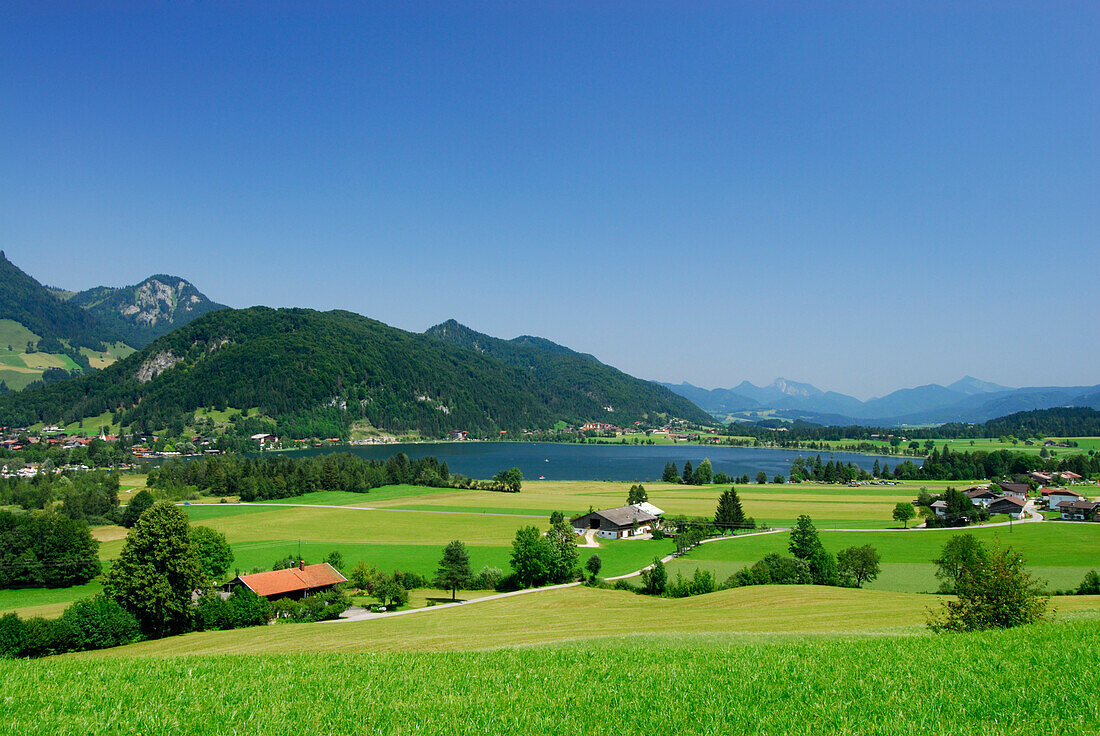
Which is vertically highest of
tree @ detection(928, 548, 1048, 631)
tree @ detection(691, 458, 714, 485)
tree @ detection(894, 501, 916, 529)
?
tree @ detection(928, 548, 1048, 631)

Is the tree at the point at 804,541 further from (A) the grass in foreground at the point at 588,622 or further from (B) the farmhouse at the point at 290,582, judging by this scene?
(B) the farmhouse at the point at 290,582

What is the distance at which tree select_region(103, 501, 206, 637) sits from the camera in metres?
32.5

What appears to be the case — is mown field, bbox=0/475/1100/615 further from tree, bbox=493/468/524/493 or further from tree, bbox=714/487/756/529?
tree, bbox=714/487/756/529

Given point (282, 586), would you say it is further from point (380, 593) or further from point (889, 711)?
point (889, 711)

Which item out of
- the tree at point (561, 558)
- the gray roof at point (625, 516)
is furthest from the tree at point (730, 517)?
the tree at point (561, 558)

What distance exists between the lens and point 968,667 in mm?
9227

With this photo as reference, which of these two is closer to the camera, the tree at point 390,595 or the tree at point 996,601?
the tree at point 996,601

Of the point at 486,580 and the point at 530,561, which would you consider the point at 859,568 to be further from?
the point at 486,580

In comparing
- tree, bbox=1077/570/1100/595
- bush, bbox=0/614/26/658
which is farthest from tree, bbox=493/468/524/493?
bush, bbox=0/614/26/658

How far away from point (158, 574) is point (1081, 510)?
96922mm

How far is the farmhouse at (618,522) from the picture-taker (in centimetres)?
7012

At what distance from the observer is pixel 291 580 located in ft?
Answer: 138

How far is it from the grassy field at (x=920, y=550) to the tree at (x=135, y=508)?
211 ft

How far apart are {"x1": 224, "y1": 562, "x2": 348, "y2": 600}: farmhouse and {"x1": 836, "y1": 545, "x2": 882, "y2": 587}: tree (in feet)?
124
